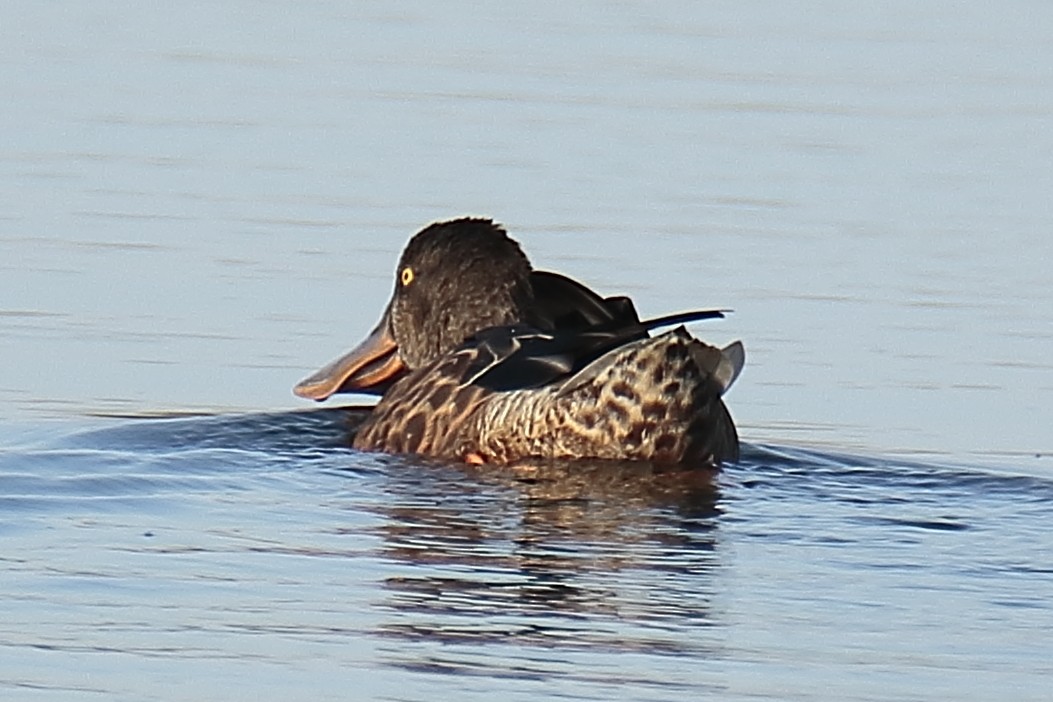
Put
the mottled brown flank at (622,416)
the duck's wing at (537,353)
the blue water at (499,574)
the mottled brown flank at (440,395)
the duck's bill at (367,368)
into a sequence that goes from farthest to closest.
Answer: the duck's bill at (367,368) → the mottled brown flank at (440,395) → the duck's wing at (537,353) → the mottled brown flank at (622,416) → the blue water at (499,574)

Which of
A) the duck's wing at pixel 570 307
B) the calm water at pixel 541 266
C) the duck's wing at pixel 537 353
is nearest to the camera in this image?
the calm water at pixel 541 266

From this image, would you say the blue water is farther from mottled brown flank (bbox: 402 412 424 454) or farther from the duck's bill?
the duck's bill

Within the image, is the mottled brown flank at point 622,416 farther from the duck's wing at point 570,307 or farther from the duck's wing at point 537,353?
the duck's wing at point 570,307

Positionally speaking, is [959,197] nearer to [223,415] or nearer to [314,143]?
[314,143]

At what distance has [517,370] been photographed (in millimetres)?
9930

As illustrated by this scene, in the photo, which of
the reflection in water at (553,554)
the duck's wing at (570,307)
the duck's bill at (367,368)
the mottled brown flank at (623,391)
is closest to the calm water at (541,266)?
the reflection in water at (553,554)

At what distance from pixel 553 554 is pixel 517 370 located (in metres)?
1.99

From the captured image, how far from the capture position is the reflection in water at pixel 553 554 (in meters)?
6.93

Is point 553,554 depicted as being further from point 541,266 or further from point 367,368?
point 541,266

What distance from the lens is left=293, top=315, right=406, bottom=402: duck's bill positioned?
11.0 m

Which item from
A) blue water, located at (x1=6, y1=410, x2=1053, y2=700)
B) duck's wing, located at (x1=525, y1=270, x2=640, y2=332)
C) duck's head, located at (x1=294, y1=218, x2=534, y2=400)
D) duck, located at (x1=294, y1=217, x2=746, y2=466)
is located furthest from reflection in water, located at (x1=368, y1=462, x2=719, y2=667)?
duck's head, located at (x1=294, y1=218, x2=534, y2=400)

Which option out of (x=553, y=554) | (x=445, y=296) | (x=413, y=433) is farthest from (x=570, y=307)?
(x=553, y=554)

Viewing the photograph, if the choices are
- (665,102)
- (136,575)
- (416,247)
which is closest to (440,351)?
(416,247)

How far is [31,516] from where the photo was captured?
8305mm
